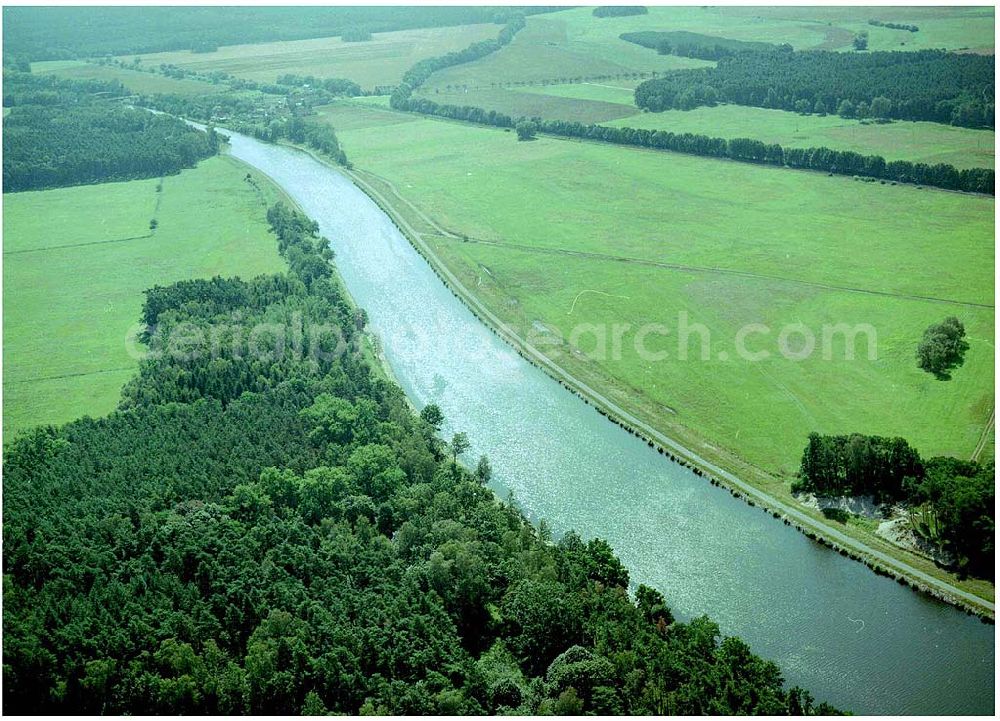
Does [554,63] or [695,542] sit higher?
[554,63]

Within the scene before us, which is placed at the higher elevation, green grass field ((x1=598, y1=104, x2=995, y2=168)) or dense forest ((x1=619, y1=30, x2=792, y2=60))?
dense forest ((x1=619, y1=30, x2=792, y2=60))

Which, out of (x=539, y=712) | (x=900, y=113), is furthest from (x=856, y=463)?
(x=900, y=113)

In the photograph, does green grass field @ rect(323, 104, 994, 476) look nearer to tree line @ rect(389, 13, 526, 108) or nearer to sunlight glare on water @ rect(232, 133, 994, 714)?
sunlight glare on water @ rect(232, 133, 994, 714)

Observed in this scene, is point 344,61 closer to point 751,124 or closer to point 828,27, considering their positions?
point 751,124

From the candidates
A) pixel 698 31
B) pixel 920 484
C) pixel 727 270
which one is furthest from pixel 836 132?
pixel 920 484

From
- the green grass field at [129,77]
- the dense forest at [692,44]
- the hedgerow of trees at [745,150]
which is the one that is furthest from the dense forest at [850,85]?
the green grass field at [129,77]

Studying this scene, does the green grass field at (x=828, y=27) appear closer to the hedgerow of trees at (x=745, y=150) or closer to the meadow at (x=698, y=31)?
the meadow at (x=698, y=31)

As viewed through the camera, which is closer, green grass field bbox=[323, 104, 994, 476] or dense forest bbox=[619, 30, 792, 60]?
green grass field bbox=[323, 104, 994, 476]

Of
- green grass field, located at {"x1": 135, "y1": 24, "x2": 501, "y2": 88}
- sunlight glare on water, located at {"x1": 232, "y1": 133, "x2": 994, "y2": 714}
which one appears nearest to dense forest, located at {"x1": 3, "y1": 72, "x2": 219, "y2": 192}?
green grass field, located at {"x1": 135, "y1": 24, "x2": 501, "y2": 88}
